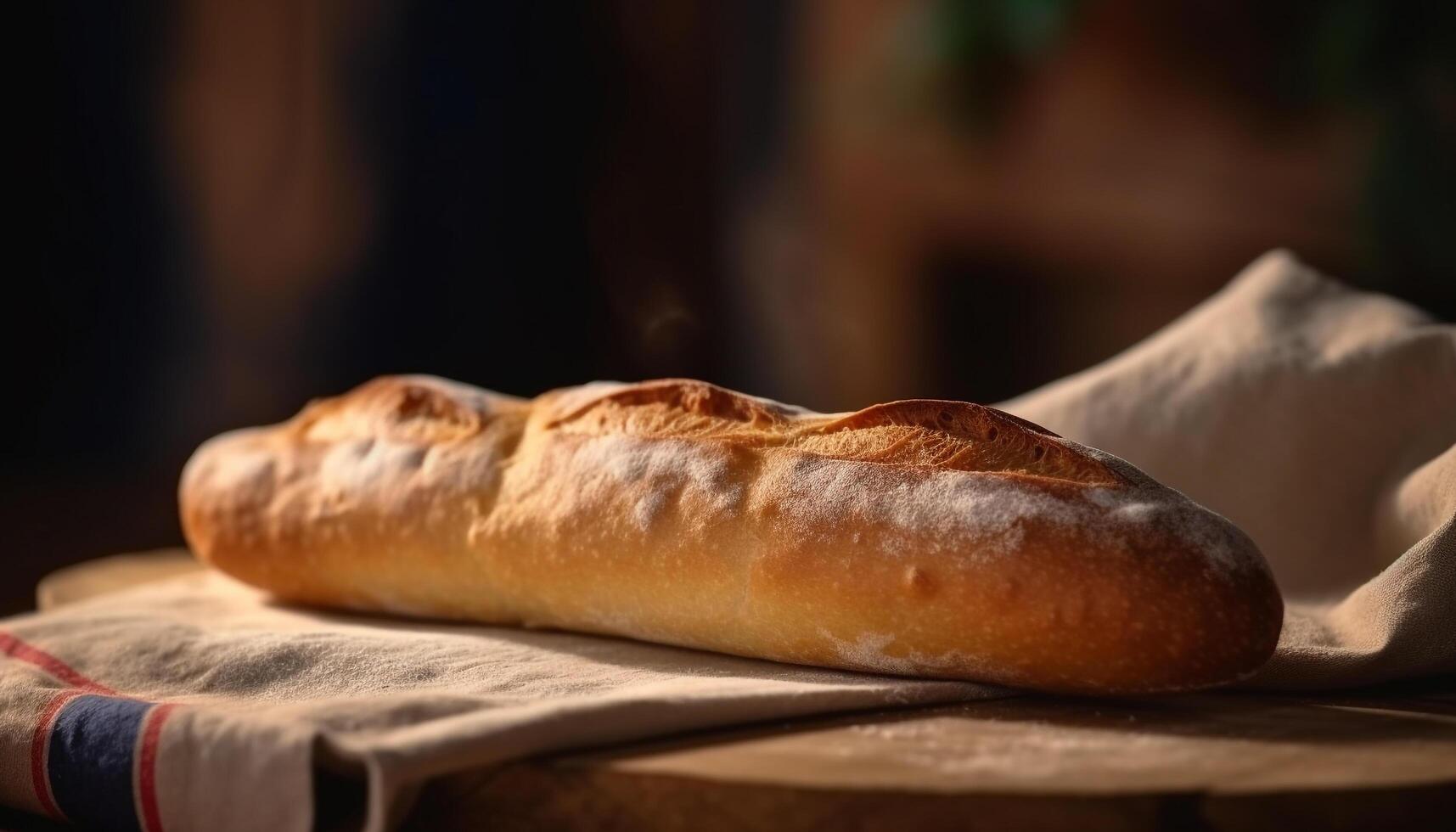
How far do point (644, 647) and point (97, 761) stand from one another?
0.48 meters

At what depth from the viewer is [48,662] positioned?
4.16 ft

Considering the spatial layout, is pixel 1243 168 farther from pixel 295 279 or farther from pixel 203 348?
pixel 203 348

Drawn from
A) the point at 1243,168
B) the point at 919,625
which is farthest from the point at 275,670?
the point at 1243,168

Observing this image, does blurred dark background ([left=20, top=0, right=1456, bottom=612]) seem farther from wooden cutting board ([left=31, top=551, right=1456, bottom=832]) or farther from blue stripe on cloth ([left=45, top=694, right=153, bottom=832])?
wooden cutting board ([left=31, top=551, right=1456, bottom=832])

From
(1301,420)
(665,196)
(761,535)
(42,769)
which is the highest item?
(665,196)

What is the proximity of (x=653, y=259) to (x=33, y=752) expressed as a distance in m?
2.99

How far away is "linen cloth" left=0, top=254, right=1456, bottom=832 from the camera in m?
0.93

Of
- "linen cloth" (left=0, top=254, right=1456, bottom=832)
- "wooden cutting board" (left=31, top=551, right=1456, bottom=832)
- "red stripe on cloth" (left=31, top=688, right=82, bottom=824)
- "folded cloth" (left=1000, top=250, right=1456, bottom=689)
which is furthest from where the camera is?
"folded cloth" (left=1000, top=250, right=1456, bottom=689)

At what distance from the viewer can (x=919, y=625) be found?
42.6 inches

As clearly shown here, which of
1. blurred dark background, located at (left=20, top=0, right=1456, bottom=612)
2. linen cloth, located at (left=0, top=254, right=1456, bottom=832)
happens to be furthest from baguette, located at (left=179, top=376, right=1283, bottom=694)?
blurred dark background, located at (left=20, top=0, right=1456, bottom=612)

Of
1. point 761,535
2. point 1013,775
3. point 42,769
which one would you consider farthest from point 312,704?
point 1013,775

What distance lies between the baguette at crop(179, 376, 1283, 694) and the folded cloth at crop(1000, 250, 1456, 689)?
349mm

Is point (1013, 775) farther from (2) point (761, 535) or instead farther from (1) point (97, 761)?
(1) point (97, 761)

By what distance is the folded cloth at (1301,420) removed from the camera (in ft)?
4.80
